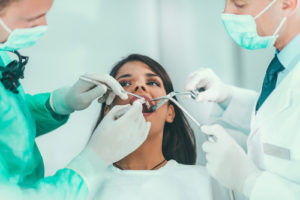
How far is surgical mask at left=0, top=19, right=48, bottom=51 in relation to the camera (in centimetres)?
84

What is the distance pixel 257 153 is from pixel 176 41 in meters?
0.80

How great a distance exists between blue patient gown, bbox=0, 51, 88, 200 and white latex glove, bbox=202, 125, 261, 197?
1.30 ft

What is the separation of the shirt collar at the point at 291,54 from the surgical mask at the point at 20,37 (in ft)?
2.48

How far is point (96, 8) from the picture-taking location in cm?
148

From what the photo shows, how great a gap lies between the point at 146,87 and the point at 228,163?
20.4 inches

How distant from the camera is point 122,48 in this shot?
1558 millimetres

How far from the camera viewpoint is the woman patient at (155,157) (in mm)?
→ 1155

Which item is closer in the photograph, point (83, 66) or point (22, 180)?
point (22, 180)

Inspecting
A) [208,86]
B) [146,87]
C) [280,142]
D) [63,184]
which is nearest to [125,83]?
[146,87]

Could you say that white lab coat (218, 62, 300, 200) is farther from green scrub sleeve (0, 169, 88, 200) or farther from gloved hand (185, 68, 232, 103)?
green scrub sleeve (0, 169, 88, 200)

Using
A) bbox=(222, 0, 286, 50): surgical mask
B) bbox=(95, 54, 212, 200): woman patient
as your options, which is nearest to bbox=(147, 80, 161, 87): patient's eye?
bbox=(95, 54, 212, 200): woman patient

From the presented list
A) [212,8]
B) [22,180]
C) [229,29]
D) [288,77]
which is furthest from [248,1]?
[22,180]

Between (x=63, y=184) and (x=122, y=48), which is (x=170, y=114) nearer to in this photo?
(x=122, y=48)

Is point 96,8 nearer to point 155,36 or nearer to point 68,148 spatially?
point 155,36
